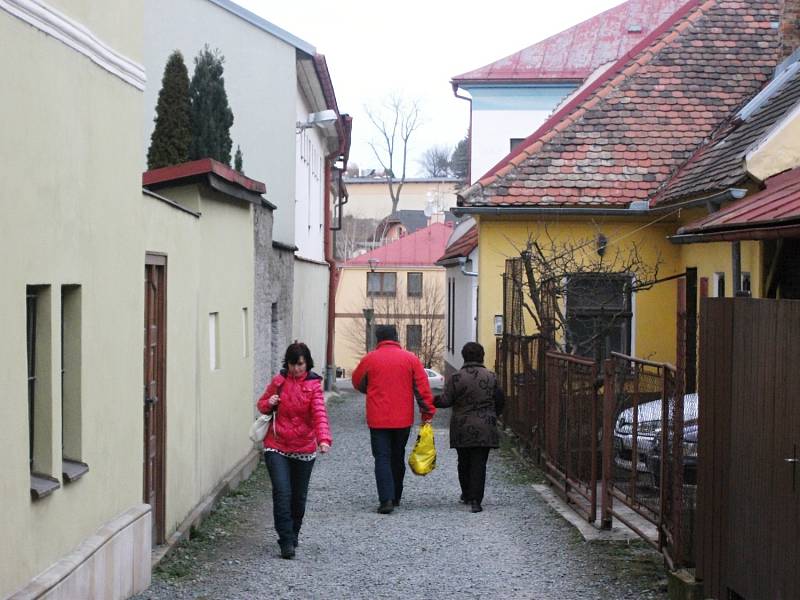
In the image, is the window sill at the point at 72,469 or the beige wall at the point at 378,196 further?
the beige wall at the point at 378,196

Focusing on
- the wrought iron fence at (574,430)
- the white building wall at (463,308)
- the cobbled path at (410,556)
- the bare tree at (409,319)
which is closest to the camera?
the cobbled path at (410,556)

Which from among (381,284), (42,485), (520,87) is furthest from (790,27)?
(381,284)

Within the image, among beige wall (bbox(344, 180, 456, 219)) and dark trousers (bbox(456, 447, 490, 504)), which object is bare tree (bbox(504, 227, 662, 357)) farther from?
beige wall (bbox(344, 180, 456, 219))

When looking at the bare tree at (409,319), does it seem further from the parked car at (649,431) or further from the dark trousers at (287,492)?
the parked car at (649,431)

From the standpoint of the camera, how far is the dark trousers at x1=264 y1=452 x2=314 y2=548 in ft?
30.2

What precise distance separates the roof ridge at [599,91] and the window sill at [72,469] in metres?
12.7

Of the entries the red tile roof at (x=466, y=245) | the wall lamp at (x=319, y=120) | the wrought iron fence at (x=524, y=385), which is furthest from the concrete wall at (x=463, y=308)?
the wrought iron fence at (x=524, y=385)

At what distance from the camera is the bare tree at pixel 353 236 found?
80.7 meters

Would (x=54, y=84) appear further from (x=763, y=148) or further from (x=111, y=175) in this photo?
(x=763, y=148)

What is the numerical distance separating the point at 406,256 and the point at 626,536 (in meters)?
54.5

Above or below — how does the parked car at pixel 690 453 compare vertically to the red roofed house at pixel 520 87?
below

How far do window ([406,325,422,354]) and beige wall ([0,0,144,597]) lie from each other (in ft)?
173

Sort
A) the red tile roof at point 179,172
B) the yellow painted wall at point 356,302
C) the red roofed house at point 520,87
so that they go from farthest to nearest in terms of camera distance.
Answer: the yellow painted wall at point 356,302 < the red roofed house at point 520,87 < the red tile roof at point 179,172

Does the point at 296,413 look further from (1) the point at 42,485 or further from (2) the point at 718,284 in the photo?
(2) the point at 718,284
